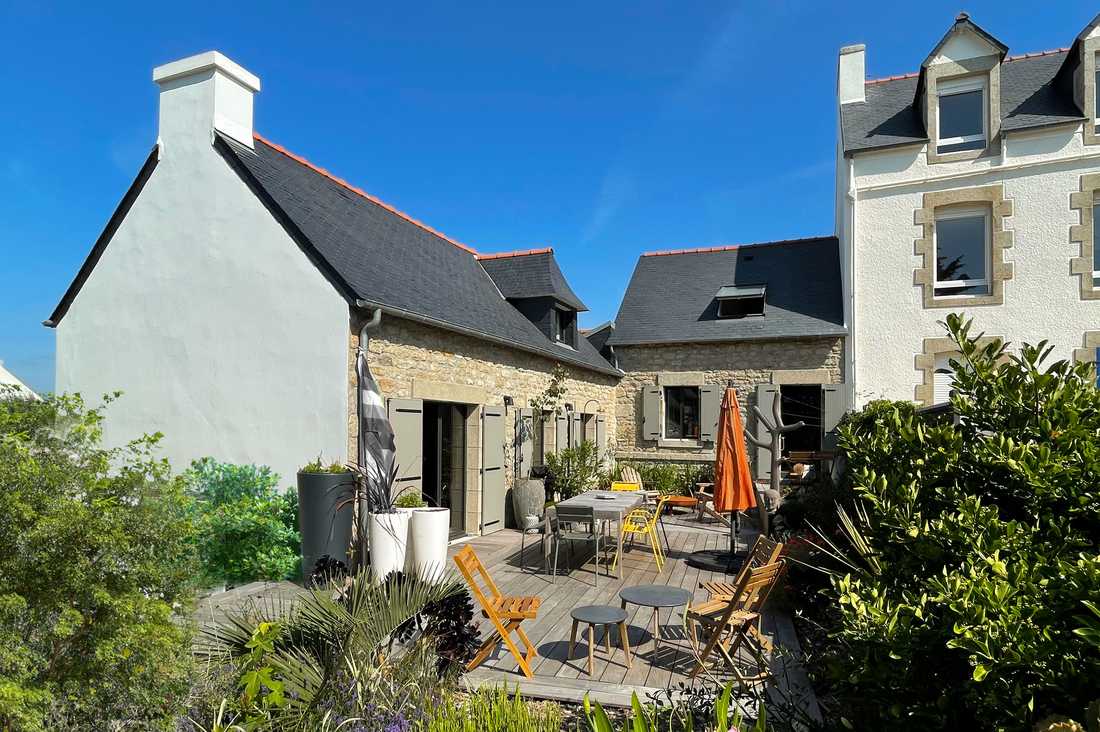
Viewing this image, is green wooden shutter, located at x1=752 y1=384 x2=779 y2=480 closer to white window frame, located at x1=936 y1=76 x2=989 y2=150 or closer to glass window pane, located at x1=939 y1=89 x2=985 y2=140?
white window frame, located at x1=936 y1=76 x2=989 y2=150

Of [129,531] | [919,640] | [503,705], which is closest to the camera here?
[919,640]

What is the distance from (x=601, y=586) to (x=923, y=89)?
11296 mm

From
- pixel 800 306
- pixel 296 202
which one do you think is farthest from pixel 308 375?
pixel 800 306

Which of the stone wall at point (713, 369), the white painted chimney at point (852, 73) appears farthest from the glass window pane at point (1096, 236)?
the white painted chimney at point (852, 73)

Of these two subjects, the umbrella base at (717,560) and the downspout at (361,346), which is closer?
the downspout at (361,346)

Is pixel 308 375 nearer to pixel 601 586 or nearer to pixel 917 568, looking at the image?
pixel 601 586

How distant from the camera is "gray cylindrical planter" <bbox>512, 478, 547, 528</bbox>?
988 centimetres

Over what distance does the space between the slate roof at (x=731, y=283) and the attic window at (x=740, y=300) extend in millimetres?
194

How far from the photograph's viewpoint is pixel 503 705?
2916mm

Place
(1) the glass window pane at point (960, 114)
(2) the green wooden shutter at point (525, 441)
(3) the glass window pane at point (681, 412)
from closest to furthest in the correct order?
(2) the green wooden shutter at point (525, 441), (1) the glass window pane at point (960, 114), (3) the glass window pane at point (681, 412)

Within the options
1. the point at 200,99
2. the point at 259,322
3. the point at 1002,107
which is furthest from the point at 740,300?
the point at 200,99

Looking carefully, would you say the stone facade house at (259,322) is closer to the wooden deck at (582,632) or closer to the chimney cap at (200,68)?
the chimney cap at (200,68)

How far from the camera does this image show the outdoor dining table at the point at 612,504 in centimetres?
683

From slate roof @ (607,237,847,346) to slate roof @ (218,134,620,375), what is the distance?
3.31 meters
